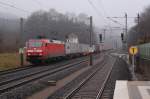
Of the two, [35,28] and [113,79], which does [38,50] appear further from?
[35,28]

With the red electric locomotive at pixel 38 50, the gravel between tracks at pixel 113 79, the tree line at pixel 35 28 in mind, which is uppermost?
the tree line at pixel 35 28

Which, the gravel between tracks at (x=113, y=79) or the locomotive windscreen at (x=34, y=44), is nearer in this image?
the gravel between tracks at (x=113, y=79)

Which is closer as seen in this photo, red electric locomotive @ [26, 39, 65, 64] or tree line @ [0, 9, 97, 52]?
red electric locomotive @ [26, 39, 65, 64]

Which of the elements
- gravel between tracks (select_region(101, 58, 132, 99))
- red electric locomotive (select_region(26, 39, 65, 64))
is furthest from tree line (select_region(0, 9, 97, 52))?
gravel between tracks (select_region(101, 58, 132, 99))

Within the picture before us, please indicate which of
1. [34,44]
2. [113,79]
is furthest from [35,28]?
[113,79]

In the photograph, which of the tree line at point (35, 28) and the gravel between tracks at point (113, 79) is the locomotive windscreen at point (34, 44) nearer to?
the tree line at point (35, 28)

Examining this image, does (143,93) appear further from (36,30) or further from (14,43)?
(36,30)

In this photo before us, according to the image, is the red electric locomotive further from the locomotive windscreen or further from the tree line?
the tree line

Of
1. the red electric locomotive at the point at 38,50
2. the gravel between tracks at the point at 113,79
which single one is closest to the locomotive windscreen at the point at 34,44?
the red electric locomotive at the point at 38,50

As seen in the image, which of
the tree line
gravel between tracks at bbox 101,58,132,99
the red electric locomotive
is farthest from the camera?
the tree line

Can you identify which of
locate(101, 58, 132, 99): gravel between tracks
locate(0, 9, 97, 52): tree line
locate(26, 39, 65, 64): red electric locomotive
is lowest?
locate(101, 58, 132, 99): gravel between tracks

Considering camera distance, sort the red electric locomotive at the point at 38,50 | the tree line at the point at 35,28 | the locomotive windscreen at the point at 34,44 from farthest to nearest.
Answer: the tree line at the point at 35,28 < the locomotive windscreen at the point at 34,44 < the red electric locomotive at the point at 38,50

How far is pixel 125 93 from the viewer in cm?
1545

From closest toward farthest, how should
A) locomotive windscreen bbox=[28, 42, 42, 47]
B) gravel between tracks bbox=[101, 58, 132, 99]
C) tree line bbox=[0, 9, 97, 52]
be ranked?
gravel between tracks bbox=[101, 58, 132, 99], locomotive windscreen bbox=[28, 42, 42, 47], tree line bbox=[0, 9, 97, 52]
